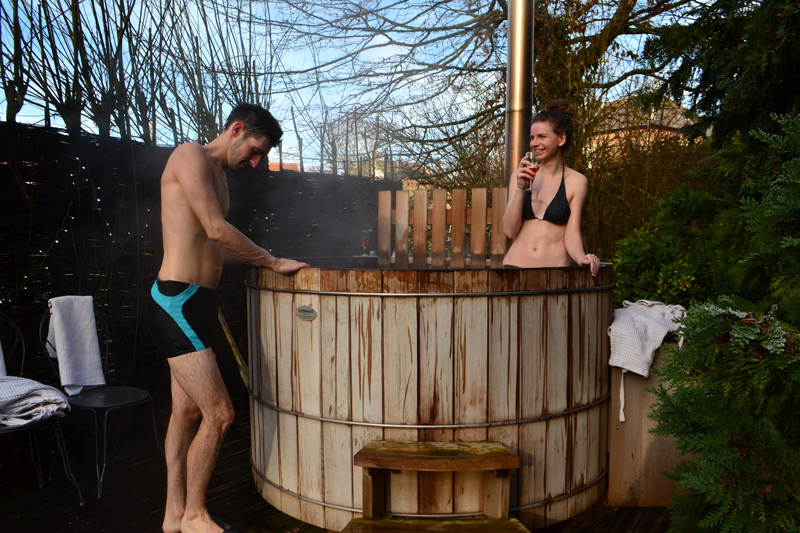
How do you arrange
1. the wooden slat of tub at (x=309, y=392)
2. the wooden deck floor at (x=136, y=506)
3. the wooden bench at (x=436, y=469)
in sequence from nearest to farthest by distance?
the wooden bench at (x=436, y=469) < the wooden slat of tub at (x=309, y=392) < the wooden deck floor at (x=136, y=506)

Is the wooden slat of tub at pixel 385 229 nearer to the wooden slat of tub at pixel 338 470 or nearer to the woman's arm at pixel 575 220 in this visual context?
the woman's arm at pixel 575 220

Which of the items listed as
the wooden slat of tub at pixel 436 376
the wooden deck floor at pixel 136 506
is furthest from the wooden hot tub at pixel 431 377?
the wooden deck floor at pixel 136 506

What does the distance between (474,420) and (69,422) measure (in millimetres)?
2599

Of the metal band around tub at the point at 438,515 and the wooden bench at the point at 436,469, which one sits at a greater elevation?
the wooden bench at the point at 436,469

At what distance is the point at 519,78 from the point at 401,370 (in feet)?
7.45

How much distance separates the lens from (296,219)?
5254 millimetres

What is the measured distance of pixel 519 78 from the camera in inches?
144

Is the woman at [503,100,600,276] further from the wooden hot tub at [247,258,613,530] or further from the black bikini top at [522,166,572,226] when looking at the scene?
the wooden hot tub at [247,258,613,530]

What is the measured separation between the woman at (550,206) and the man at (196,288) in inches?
49.4

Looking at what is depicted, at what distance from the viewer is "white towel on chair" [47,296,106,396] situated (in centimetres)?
302

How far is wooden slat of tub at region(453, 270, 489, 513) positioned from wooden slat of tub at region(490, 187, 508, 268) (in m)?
1.49

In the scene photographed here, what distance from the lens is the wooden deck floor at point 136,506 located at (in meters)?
2.59

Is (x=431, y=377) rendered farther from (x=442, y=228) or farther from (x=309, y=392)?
(x=442, y=228)

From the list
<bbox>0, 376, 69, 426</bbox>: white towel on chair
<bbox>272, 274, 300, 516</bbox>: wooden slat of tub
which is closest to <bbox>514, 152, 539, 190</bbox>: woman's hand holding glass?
<bbox>272, 274, 300, 516</bbox>: wooden slat of tub
